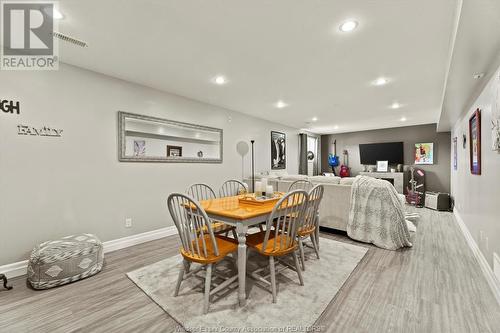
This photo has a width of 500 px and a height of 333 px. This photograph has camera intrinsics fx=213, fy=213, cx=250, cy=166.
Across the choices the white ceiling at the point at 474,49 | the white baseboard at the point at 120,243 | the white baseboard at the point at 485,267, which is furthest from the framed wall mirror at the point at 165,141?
the white baseboard at the point at 485,267

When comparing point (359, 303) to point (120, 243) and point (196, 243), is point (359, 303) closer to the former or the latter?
point (196, 243)

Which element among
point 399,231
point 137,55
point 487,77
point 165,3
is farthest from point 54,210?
point 487,77

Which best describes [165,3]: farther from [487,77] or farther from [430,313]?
[487,77]

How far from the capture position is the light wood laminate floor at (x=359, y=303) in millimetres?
1583

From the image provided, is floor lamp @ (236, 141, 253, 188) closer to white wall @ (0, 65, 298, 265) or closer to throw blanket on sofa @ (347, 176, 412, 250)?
white wall @ (0, 65, 298, 265)

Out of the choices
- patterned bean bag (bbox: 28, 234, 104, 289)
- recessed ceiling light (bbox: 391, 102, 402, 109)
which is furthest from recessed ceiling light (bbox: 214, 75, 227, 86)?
recessed ceiling light (bbox: 391, 102, 402, 109)

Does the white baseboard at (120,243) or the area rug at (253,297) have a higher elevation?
the white baseboard at (120,243)

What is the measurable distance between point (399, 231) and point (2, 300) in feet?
14.5

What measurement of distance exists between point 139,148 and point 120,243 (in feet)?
4.76

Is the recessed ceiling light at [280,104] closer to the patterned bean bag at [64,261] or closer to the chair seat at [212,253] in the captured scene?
the chair seat at [212,253]

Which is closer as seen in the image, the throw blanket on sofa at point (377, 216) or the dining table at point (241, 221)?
the dining table at point (241, 221)

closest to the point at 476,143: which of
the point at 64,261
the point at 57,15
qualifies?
the point at 57,15

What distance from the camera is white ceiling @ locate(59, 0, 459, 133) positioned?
1716 millimetres

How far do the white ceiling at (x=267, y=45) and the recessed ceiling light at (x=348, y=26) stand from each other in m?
0.04
